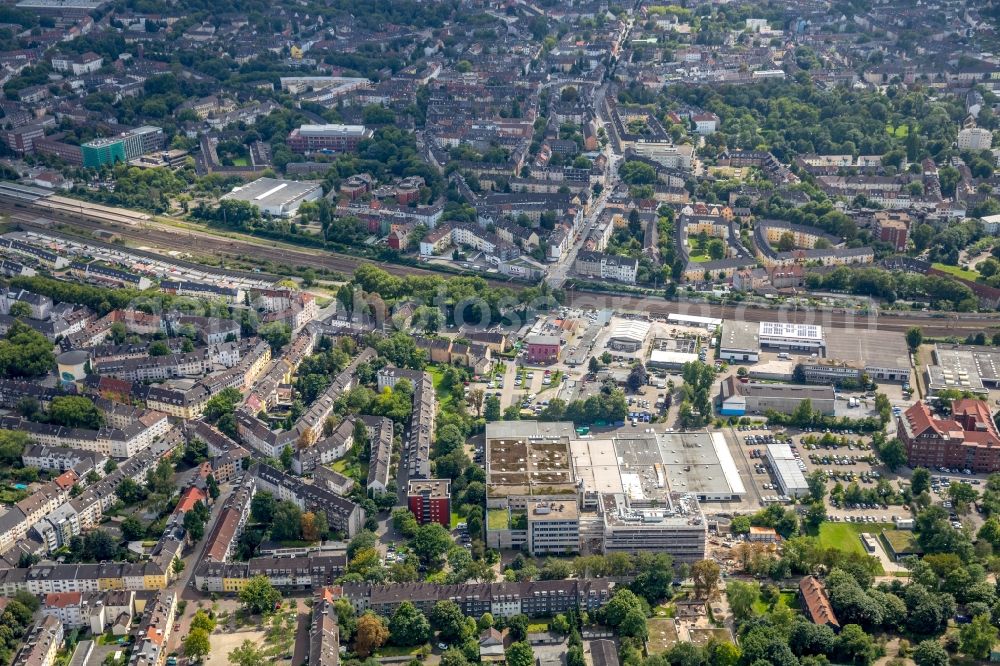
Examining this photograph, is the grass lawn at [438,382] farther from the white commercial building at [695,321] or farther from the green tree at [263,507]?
the white commercial building at [695,321]

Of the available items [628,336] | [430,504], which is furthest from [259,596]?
[628,336]

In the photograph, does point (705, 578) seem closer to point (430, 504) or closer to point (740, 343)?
point (430, 504)

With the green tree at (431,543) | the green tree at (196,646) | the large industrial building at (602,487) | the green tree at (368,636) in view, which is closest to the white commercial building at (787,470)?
the large industrial building at (602,487)

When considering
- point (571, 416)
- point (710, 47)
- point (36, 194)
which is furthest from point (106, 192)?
point (710, 47)

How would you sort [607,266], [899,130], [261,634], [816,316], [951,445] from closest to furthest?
[261,634], [951,445], [816,316], [607,266], [899,130]

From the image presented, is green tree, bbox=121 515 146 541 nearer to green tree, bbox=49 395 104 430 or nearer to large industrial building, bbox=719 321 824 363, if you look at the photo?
green tree, bbox=49 395 104 430

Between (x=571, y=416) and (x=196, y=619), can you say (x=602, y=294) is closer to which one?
(x=571, y=416)
